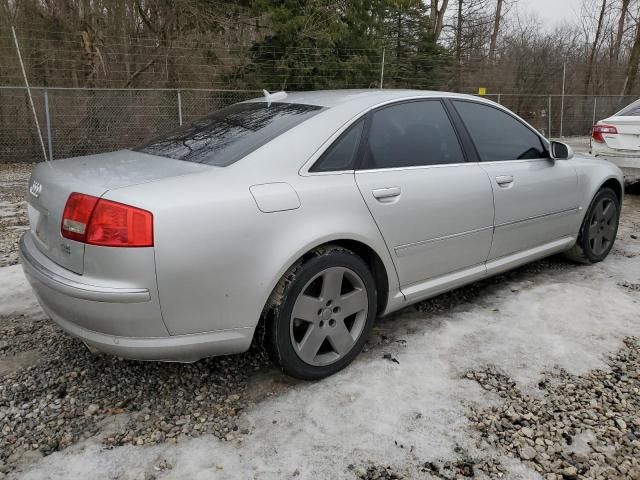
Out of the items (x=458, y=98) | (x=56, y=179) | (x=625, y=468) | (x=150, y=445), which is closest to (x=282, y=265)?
(x=150, y=445)

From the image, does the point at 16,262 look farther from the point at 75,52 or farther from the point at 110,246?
the point at 75,52

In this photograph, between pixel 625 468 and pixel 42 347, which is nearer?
pixel 625 468

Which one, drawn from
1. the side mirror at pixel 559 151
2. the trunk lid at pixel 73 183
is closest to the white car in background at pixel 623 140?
the side mirror at pixel 559 151

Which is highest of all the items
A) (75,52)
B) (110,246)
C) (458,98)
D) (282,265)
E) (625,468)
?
(75,52)

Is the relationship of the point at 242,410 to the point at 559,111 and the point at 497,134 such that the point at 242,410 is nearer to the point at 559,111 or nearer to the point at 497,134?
the point at 497,134

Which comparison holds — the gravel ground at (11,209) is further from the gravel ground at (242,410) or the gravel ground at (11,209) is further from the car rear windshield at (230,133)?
the car rear windshield at (230,133)

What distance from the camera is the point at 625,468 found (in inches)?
84.5

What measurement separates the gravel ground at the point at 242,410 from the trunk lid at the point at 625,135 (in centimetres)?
447

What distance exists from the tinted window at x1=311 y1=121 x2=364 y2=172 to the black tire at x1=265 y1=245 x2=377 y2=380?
403 mm

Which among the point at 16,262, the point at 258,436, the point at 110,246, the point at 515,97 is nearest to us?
the point at 110,246

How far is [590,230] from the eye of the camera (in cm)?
448

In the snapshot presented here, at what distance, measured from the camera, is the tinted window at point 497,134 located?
11.7ft

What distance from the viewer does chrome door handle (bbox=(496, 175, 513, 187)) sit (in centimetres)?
352

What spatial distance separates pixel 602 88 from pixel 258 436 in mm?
21035
